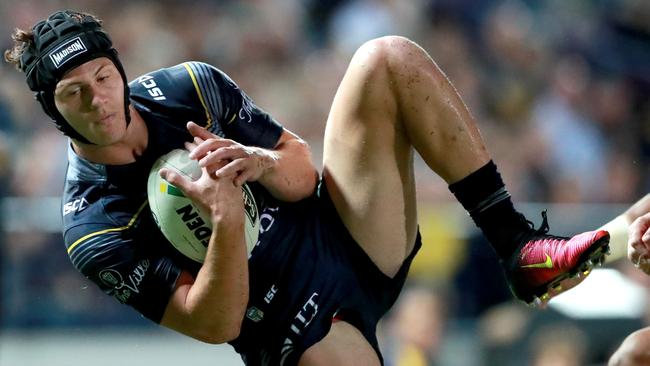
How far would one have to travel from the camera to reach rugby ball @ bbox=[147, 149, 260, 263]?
3.36m

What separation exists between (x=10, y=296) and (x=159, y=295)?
9.01 feet

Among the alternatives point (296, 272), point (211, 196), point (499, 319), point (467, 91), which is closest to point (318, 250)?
point (296, 272)

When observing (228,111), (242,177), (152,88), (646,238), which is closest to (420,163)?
(228,111)

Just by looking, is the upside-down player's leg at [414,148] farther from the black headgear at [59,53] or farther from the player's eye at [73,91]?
the player's eye at [73,91]

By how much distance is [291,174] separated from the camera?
3.66m

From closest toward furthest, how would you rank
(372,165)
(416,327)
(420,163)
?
(372,165), (416,327), (420,163)

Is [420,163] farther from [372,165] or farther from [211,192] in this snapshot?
[211,192]

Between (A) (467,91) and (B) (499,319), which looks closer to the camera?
(B) (499,319)

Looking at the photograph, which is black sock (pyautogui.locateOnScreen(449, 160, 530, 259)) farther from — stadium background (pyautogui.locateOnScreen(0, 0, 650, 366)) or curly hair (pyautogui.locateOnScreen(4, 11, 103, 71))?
stadium background (pyautogui.locateOnScreen(0, 0, 650, 366))

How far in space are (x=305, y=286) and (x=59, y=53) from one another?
42.0 inches

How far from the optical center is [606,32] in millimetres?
8242

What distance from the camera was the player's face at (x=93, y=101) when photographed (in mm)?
3279

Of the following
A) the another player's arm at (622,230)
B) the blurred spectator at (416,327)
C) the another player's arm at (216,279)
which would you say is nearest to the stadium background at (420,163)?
the blurred spectator at (416,327)

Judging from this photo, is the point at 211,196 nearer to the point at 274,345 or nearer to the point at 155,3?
the point at 274,345
